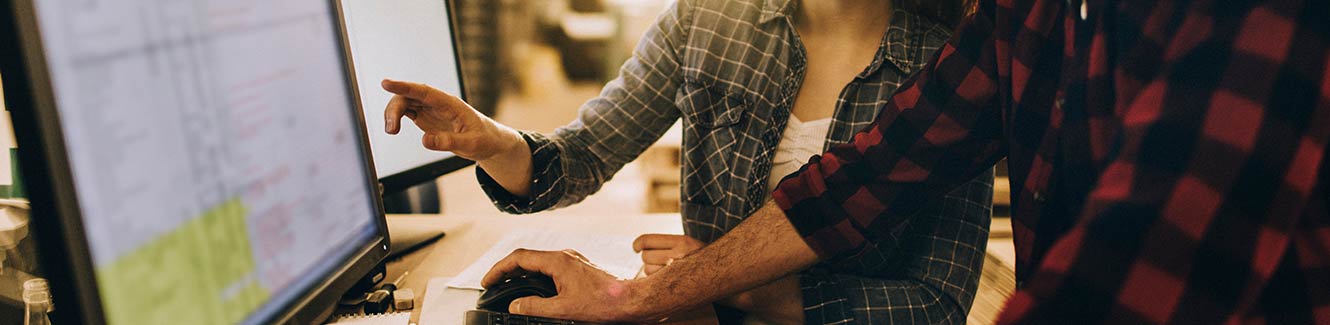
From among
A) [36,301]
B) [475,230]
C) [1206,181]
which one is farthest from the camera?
[475,230]

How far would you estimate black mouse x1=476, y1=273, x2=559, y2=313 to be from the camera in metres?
0.81

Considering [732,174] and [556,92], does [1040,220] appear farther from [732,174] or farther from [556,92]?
[556,92]

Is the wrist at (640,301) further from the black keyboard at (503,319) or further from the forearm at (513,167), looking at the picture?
the forearm at (513,167)

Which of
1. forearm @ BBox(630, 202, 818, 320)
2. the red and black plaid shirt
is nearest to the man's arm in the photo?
forearm @ BBox(630, 202, 818, 320)

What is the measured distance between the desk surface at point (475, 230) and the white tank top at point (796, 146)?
0.25m

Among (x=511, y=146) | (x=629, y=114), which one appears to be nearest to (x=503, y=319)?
(x=511, y=146)

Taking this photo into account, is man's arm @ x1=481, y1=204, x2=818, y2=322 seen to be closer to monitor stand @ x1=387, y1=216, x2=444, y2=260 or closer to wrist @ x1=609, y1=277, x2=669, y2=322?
wrist @ x1=609, y1=277, x2=669, y2=322

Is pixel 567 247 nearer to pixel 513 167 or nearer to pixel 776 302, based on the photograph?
pixel 513 167

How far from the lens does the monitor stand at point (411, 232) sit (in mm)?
1127

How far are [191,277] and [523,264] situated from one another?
1.25 feet

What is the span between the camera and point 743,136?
1.11 m

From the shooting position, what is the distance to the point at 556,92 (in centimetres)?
432

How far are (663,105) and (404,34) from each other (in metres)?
0.36

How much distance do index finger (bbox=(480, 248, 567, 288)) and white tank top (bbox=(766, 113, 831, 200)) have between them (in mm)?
358
